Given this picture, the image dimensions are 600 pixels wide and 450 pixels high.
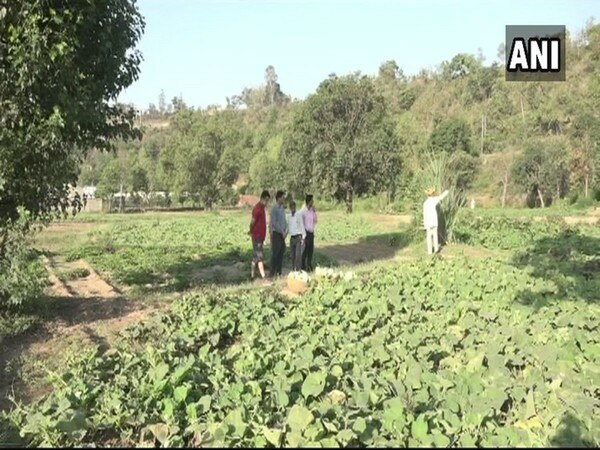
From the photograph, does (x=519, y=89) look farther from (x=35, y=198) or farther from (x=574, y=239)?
(x=35, y=198)

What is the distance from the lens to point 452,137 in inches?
2101

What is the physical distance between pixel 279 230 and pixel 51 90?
5.20m

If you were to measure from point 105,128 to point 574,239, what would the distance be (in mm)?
12323

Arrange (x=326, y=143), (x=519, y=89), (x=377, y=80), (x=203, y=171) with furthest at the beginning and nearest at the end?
(x=377, y=80)
(x=519, y=89)
(x=203, y=171)
(x=326, y=143)

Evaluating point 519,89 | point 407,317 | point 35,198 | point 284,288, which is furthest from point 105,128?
point 519,89

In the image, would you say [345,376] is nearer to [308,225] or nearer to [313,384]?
[313,384]

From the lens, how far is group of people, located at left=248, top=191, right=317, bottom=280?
11.6m

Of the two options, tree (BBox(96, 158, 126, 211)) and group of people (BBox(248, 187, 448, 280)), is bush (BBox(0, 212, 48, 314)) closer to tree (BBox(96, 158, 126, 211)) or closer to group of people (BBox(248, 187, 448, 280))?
group of people (BBox(248, 187, 448, 280))

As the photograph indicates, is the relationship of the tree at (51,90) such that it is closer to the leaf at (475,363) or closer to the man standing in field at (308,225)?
the man standing in field at (308,225)

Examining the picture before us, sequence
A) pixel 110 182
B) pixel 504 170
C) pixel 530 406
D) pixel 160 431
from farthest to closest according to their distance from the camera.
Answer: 1. pixel 110 182
2. pixel 504 170
3. pixel 530 406
4. pixel 160 431

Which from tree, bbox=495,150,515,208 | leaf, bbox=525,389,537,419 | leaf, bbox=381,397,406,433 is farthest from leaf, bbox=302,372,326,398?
tree, bbox=495,150,515,208

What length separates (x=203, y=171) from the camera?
4653 cm

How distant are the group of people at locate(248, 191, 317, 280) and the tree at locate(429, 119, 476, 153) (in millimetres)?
42480

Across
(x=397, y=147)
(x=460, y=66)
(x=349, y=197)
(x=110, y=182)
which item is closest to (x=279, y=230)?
(x=349, y=197)
